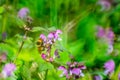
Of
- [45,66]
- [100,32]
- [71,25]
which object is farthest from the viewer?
[100,32]

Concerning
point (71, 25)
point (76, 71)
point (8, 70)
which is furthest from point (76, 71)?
point (71, 25)

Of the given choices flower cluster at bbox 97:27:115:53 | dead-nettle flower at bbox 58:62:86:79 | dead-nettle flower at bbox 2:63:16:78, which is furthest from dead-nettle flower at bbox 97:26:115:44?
dead-nettle flower at bbox 2:63:16:78

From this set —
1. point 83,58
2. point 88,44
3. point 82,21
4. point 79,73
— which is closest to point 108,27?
point 82,21

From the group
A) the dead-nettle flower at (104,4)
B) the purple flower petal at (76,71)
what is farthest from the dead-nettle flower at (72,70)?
the dead-nettle flower at (104,4)

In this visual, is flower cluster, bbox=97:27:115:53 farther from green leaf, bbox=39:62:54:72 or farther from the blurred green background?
green leaf, bbox=39:62:54:72

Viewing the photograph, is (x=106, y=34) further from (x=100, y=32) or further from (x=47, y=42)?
(x=47, y=42)

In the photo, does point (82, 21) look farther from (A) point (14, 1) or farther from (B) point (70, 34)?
(A) point (14, 1)
